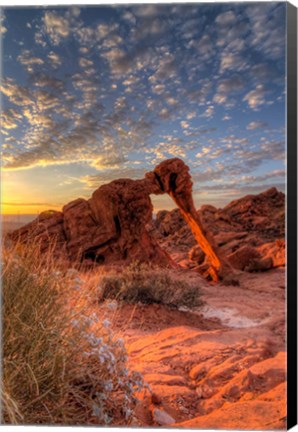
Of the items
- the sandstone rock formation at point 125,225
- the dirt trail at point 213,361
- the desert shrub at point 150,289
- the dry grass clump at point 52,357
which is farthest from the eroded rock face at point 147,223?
the dry grass clump at point 52,357

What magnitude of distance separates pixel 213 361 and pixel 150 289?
5.49 feet

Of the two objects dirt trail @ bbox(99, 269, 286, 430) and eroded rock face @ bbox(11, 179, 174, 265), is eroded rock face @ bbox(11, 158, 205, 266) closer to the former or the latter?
eroded rock face @ bbox(11, 179, 174, 265)

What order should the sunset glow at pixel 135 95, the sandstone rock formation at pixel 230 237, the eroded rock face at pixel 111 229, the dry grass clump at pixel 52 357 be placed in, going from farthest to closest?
the sandstone rock formation at pixel 230 237 → the eroded rock face at pixel 111 229 → the sunset glow at pixel 135 95 → the dry grass clump at pixel 52 357

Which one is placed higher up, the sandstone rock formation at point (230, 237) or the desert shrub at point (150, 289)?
the sandstone rock formation at point (230, 237)

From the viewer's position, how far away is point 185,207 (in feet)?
19.8

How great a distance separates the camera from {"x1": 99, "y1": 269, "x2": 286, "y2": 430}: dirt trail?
296 cm

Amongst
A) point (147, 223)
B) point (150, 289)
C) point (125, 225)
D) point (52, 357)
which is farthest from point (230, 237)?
point (52, 357)

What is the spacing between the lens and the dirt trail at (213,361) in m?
2.96

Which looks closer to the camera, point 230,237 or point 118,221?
Answer: point 118,221

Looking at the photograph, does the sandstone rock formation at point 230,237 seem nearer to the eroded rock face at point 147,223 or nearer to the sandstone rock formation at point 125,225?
the eroded rock face at point 147,223

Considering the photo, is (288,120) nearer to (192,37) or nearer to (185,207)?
(192,37)

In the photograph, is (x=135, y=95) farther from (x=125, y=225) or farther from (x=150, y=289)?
(x=125, y=225)

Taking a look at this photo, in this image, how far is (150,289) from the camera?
5188 mm

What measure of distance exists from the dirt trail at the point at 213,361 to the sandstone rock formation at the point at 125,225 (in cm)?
107
